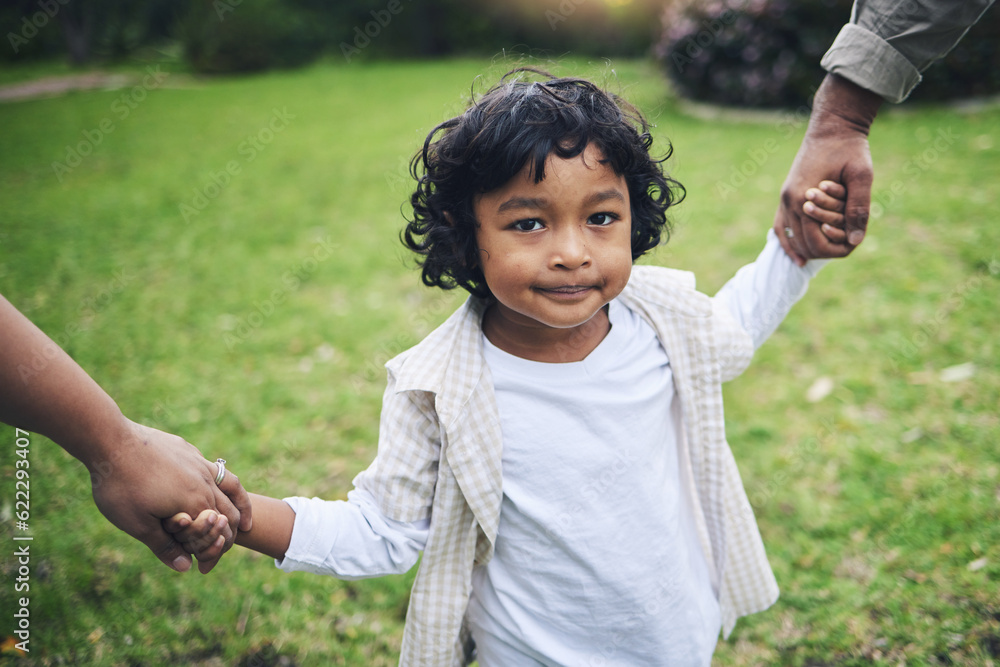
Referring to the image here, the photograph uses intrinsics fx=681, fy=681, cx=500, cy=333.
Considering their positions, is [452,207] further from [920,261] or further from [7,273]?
[7,273]

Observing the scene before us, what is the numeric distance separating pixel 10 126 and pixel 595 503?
12.4 metres

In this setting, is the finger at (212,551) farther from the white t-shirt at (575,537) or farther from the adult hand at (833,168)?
the adult hand at (833,168)

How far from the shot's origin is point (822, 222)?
5.04 feet

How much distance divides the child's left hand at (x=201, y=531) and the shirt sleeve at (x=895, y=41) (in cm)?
166

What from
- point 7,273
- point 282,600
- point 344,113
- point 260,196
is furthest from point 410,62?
point 282,600

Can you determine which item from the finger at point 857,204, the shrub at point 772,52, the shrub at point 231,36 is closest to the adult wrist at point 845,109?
the finger at point 857,204

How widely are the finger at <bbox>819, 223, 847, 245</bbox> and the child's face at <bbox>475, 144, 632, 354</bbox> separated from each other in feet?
1.77

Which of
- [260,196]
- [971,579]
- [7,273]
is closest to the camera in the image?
[971,579]

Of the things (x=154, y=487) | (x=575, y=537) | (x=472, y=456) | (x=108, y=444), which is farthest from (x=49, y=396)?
(x=575, y=537)

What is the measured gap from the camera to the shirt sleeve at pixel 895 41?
1600mm

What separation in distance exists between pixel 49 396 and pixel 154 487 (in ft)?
0.70

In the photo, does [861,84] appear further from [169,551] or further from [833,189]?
[169,551]

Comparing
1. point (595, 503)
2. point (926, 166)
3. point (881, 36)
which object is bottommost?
point (926, 166)

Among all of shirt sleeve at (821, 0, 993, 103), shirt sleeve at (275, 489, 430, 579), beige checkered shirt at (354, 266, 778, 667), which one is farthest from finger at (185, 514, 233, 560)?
shirt sleeve at (821, 0, 993, 103)
